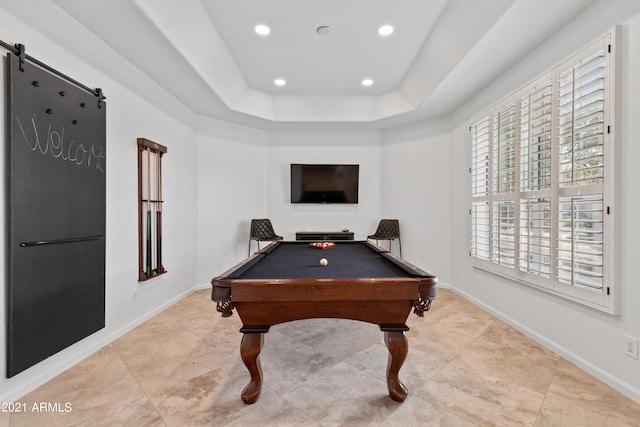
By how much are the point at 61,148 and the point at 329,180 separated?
3694 millimetres

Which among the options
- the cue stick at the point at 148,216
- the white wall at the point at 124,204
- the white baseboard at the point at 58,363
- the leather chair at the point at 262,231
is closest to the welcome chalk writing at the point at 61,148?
the white wall at the point at 124,204

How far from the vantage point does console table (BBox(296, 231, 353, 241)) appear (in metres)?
4.87

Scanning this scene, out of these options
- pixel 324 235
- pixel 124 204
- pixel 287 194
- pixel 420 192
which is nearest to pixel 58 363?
pixel 124 204

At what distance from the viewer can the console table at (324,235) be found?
16.0ft

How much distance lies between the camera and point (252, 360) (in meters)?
1.66

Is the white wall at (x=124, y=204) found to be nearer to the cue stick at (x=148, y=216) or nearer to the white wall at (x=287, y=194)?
the white wall at (x=287, y=194)

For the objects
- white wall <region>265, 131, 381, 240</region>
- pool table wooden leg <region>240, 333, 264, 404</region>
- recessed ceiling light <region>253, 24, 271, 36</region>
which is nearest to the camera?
pool table wooden leg <region>240, 333, 264, 404</region>

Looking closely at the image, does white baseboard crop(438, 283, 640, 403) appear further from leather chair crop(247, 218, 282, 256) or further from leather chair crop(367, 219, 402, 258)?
leather chair crop(247, 218, 282, 256)

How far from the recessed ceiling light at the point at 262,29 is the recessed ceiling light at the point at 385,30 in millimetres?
1184

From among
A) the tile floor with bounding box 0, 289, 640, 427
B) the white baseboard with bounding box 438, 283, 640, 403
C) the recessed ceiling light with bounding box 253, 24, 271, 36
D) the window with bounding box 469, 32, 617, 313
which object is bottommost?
the tile floor with bounding box 0, 289, 640, 427

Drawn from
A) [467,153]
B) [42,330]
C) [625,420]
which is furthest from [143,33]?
[625,420]

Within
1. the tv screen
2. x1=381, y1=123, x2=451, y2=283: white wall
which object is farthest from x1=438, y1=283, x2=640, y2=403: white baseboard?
the tv screen

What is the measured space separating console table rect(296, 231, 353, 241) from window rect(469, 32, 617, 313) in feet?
7.32

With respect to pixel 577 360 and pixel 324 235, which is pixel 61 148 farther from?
pixel 577 360
